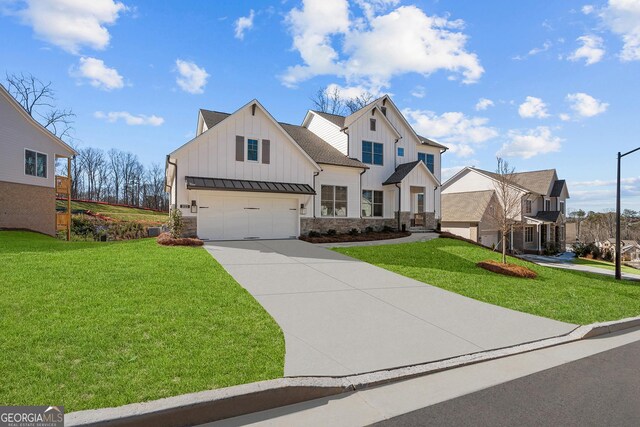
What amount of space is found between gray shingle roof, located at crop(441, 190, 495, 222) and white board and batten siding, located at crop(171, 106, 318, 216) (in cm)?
1685

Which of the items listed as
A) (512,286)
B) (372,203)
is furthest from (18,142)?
(512,286)

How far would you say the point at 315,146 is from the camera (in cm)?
2153

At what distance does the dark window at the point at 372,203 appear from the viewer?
21.1 metres

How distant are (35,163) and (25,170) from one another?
0.86 m

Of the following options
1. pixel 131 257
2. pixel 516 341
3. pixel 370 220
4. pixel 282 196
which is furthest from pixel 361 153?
pixel 516 341

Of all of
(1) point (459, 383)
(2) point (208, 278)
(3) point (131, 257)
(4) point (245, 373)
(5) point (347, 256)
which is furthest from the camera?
(5) point (347, 256)

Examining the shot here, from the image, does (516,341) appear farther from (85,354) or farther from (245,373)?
(85,354)

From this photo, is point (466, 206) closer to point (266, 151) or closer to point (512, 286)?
point (266, 151)

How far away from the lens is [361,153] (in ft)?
70.3

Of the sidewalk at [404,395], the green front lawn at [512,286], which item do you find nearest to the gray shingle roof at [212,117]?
the green front lawn at [512,286]

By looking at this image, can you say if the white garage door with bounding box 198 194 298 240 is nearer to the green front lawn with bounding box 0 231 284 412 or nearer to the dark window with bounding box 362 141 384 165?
the dark window with bounding box 362 141 384 165

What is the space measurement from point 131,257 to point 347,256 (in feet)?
23.7

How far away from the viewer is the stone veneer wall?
1794 centimetres

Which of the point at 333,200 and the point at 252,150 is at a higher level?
the point at 252,150
